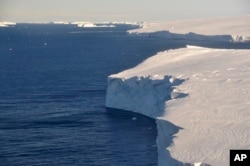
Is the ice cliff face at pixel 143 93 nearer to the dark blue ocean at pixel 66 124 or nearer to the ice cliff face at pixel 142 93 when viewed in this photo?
the ice cliff face at pixel 142 93

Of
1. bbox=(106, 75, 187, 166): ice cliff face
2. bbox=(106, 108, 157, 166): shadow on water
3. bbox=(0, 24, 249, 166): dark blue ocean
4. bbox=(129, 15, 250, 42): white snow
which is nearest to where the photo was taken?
bbox=(106, 108, 157, 166): shadow on water

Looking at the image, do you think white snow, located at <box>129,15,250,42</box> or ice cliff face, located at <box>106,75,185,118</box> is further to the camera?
white snow, located at <box>129,15,250,42</box>

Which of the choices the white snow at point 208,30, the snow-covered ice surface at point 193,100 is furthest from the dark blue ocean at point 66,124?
the white snow at point 208,30

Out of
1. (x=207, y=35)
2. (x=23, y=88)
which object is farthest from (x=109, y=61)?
(x=207, y=35)

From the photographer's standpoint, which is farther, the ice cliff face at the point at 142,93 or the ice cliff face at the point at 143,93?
the ice cliff face at the point at 142,93

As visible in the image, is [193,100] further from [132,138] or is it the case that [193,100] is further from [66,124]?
[66,124]

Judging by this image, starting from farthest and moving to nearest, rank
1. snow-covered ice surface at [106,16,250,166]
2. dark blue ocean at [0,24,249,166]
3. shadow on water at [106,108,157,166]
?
dark blue ocean at [0,24,249,166] < shadow on water at [106,108,157,166] < snow-covered ice surface at [106,16,250,166]

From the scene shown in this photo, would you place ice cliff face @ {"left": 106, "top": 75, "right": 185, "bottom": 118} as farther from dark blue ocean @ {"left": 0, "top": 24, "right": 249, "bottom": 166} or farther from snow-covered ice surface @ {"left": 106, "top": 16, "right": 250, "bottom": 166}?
dark blue ocean @ {"left": 0, "top": 24, "right": 249, "bottom": 166}

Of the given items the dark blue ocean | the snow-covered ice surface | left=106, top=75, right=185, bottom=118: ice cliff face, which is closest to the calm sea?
the dark blue ocean
